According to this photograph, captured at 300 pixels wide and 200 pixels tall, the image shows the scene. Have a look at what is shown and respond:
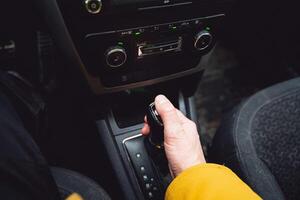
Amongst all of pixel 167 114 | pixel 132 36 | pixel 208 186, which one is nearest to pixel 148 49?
pixel 132 36

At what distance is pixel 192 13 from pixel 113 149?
441 mm

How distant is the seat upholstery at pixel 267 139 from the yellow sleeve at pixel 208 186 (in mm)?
227

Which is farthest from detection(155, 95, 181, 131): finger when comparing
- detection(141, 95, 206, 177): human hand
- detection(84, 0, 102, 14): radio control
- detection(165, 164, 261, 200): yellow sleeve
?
detection(84, 0, 102, 14): radio control

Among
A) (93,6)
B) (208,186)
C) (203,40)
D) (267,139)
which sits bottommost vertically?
(267,139)

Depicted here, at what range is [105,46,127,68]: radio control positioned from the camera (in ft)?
2.56

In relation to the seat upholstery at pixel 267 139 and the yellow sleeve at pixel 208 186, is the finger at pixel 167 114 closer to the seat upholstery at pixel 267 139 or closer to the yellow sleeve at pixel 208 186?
the yellow sleeve at pixel 208 186

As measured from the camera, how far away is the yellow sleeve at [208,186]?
2.08 feet

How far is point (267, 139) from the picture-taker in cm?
95

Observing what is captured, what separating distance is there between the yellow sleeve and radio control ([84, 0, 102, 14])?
364 mm

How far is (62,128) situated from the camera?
146cm

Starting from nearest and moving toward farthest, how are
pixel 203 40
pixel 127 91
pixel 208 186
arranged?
1. pixel 208 186
2. pixel 203 40
3. pixel 127 91

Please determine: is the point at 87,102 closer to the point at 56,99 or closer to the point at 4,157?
the point at 4,157

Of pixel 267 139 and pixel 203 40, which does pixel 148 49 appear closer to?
pixel 203 40

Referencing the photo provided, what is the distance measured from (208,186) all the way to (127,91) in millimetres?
435
